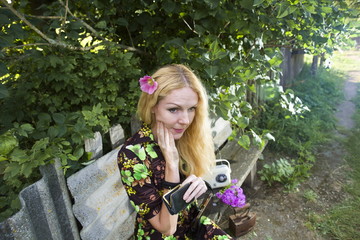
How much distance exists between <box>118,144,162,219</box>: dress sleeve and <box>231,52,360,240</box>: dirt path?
1974mm

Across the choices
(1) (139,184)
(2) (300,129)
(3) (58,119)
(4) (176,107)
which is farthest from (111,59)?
(2) (300,129)

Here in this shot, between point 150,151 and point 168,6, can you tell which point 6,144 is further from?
point 168,6

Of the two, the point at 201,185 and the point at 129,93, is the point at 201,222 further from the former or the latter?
the point at 129,93

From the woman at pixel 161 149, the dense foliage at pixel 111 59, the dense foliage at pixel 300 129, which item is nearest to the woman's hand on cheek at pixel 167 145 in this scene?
the woman at pixel 161 149

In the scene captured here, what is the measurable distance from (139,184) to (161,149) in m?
0.25

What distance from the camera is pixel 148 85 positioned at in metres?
1.65

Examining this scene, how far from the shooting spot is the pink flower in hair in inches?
64.6

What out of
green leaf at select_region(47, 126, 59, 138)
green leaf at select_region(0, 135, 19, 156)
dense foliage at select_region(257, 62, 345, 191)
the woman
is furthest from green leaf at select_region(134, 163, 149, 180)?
dense foliage at select_region(257, 62, 345, 191)

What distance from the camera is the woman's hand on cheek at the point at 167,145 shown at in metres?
1.59

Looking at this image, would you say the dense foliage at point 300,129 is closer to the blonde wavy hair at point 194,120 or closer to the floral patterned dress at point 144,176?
the blonde wavy hair at point 194,120

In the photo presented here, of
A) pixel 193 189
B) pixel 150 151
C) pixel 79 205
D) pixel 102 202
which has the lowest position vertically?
pixel 102 202

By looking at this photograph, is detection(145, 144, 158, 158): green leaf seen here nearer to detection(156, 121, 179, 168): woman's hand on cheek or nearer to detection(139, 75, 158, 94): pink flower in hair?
detection(156, 121, 179, 168): woman's hand on cheek

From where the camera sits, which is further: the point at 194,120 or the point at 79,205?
the point at 194,120

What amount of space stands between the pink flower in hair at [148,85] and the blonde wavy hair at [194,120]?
0.03 m
